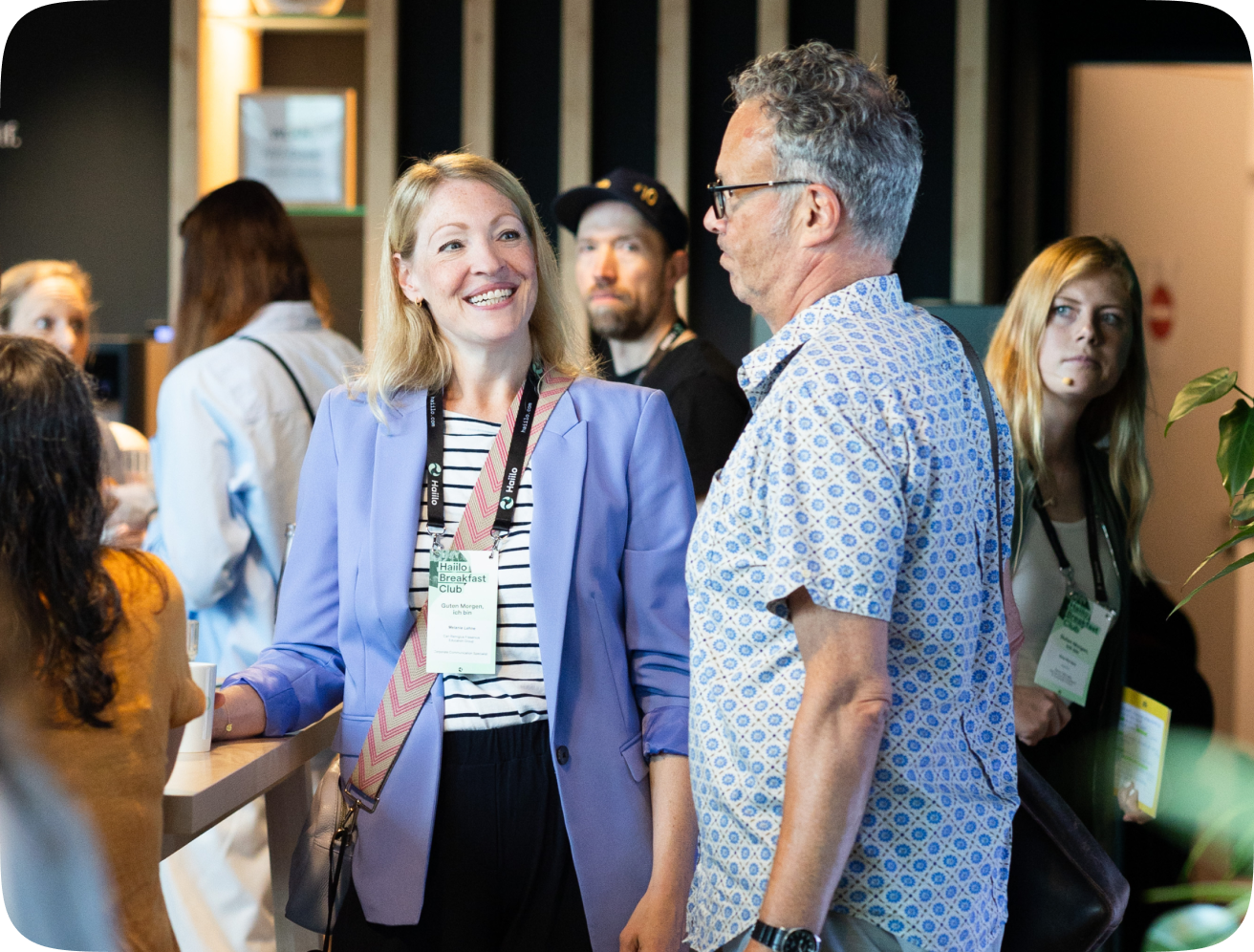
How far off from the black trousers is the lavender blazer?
28 millimetres

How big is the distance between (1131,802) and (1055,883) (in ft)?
3.81

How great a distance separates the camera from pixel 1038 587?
8.04 feet

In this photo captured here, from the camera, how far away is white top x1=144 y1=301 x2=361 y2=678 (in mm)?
2662

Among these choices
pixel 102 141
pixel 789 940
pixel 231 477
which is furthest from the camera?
pixel 102 141

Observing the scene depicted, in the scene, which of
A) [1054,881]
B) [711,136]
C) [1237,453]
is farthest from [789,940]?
[711,136]

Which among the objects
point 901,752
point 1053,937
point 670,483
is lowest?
point 1053,937

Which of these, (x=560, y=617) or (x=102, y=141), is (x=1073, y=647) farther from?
(x=102, y=141)

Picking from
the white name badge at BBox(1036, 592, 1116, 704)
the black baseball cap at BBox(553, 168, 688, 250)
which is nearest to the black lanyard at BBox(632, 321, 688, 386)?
the black baseball cap at BBox(553, 168, 688, 250)

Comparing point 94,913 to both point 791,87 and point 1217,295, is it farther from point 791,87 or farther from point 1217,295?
point 1217,295

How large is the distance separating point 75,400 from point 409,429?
1.50 feet

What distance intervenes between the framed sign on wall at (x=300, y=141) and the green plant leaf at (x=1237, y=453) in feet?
11.5

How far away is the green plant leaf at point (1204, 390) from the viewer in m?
1.62

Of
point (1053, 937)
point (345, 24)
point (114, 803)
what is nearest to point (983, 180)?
point (345, 24)

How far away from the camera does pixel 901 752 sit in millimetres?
1289
